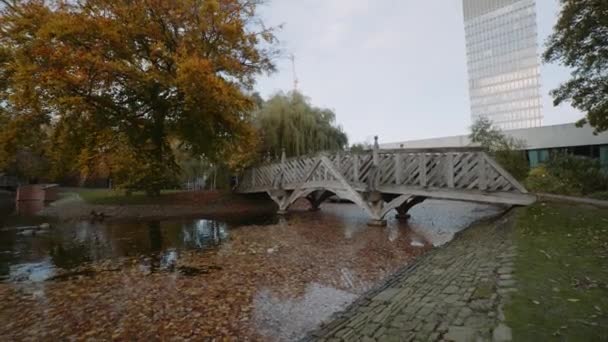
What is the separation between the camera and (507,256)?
4.83m

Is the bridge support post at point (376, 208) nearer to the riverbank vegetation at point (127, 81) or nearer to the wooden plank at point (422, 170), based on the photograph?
the wooden plank at point (422, 170)

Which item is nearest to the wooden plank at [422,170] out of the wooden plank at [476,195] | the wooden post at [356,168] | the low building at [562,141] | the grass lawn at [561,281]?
the wooden plank at [476,195]

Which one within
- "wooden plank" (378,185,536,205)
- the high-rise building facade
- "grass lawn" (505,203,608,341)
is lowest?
"grass lawn" (505,203,608,341)

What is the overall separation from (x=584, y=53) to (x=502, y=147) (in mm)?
6657

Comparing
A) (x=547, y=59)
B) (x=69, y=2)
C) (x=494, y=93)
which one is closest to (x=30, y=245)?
(x=69, y=2)

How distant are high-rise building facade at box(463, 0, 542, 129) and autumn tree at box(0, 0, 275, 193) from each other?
6841 cm

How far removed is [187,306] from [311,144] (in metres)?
17.3

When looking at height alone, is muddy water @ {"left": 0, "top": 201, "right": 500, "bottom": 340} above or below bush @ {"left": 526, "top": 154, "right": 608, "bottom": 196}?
below

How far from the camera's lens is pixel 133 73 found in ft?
42.1

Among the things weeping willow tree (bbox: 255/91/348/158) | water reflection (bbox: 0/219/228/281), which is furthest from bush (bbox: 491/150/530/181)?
water reflection (bbox: 0/219/228/281)

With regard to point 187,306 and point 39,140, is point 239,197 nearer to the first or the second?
point 39,140

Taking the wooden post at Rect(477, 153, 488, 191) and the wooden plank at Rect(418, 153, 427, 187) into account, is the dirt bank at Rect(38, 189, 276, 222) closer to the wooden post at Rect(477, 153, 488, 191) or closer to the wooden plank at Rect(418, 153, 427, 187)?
the wooden plank at Rect(418, 153, 427, 187)

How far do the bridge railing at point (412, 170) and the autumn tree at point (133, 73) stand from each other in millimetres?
3993

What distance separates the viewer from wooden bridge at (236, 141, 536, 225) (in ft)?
30.0
